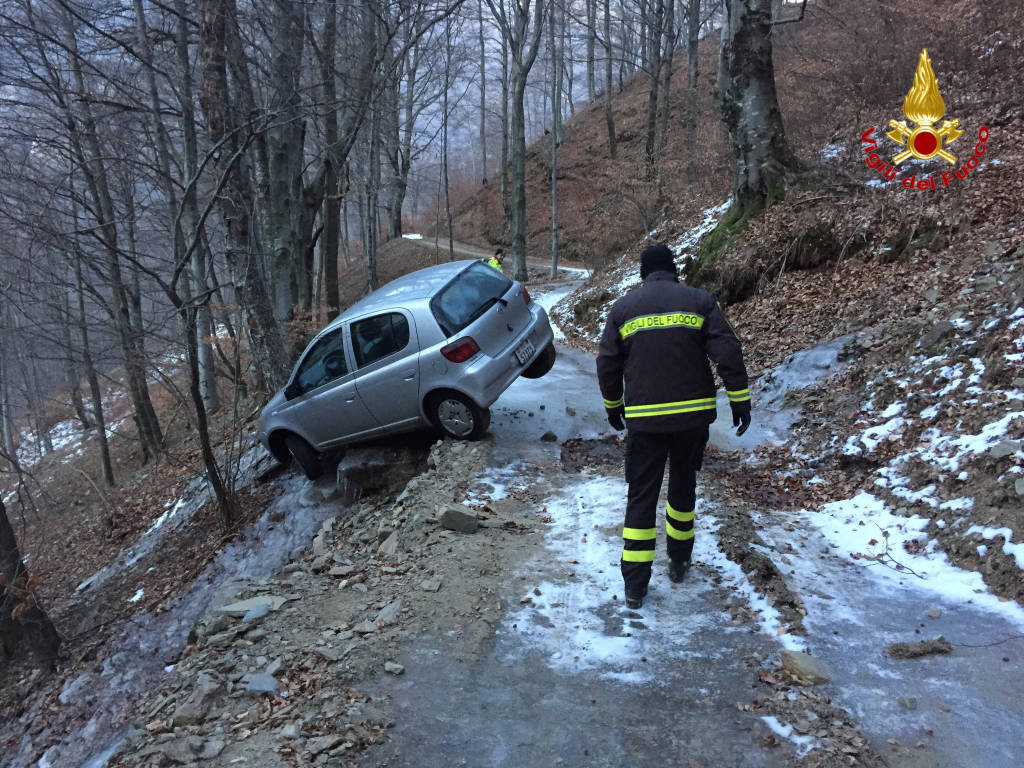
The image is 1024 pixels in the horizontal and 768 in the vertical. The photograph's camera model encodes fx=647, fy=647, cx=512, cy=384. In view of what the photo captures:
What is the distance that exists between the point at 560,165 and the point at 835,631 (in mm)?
33901

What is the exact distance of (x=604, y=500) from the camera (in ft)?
18.7

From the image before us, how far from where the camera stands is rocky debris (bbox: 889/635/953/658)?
3262mm

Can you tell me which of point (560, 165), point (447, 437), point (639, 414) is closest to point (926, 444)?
point (639, 414)

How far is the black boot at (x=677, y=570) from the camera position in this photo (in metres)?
4.27

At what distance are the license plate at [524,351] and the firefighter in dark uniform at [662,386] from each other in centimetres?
303

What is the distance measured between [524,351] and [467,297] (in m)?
0.88

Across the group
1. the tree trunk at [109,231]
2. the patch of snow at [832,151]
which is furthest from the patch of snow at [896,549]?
the patch of snow at [832,151]

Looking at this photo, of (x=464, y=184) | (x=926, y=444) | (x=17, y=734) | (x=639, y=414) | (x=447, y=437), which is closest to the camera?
(x=639, y=414)

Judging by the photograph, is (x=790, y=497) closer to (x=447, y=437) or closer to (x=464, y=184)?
(x=447, y=437)

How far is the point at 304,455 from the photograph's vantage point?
841cm

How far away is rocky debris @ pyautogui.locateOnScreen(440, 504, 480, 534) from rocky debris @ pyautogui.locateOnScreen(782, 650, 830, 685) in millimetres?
2662

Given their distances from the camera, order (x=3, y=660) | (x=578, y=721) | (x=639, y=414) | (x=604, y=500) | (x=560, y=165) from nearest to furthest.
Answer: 1. (x=578, y=721)
2. (x=639, y=414)
3. (x=604, y=500)
4. (x=3, y=660)
5. (x=560, y=165)

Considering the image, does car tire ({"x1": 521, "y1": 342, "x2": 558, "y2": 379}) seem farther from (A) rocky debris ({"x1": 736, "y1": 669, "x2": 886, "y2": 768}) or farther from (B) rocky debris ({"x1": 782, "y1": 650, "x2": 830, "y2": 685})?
(A) rocky debris ({"x1": 736, "y1": 669, "x2": 886, "y2": 768})

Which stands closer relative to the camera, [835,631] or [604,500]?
[835,631]
